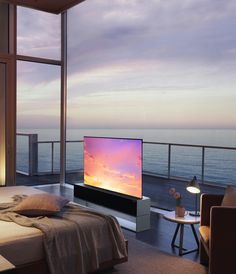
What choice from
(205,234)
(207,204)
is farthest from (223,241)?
(207,204)

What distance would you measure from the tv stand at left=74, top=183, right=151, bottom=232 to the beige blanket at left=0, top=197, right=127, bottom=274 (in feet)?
3.57

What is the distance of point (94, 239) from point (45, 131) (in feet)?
13.7

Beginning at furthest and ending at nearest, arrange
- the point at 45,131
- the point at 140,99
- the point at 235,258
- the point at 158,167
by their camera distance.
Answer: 1. the point at 45,131
2. the point at 158,167
3. the point at 140,99
4. the point at 235,258

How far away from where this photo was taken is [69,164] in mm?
6875

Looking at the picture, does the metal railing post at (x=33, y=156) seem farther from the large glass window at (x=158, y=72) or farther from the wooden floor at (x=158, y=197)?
the large glass window at (x=158, y=72)

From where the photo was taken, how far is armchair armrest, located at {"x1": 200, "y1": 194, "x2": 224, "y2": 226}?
3057 mm

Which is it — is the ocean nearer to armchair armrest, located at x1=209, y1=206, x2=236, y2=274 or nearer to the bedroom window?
the bedroom window

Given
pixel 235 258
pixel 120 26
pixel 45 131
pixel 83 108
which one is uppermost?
pixel 120 26

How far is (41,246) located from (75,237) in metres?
0.27

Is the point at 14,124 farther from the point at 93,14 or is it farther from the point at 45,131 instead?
the point at 93,14

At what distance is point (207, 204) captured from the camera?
3061 millimetres

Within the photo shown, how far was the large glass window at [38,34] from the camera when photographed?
6.00 meters

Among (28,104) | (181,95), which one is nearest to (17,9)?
Result: (28,104)

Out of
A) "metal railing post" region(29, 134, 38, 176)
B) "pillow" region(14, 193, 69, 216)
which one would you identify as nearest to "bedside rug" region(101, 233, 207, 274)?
"pillow" region(14, 193, 69, 216)
